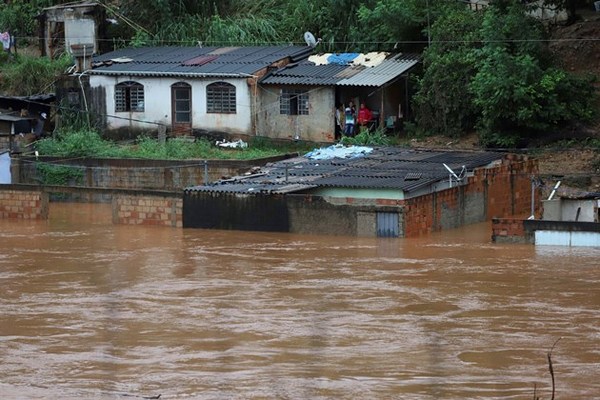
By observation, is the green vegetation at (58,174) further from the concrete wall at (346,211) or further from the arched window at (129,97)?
the concrete wall at (346,211)

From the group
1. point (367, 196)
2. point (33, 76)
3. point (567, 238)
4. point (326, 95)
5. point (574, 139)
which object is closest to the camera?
point (567, 238)

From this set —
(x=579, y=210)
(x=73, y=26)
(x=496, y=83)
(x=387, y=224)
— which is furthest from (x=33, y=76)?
(x=579, y=210)

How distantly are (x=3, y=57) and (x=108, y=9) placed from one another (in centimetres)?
361

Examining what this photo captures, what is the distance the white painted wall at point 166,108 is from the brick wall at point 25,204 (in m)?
7.33

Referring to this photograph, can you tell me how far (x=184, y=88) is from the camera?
37219 millimetres

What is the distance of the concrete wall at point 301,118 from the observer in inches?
1414

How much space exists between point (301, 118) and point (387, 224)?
9905 millimetres

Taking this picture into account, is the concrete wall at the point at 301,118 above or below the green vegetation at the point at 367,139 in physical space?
above

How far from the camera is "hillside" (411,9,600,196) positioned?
30959mm

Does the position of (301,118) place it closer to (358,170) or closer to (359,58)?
(359,58)

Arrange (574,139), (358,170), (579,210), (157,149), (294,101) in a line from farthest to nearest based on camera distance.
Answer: (294,101)
(157,149)
(574,139)
(358,170)
(579,210)

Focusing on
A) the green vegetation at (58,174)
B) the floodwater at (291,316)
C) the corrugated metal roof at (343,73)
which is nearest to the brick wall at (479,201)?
the floodwater at (291,316)

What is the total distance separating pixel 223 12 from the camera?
4216 centimetres

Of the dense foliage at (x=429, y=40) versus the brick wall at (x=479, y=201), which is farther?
the dense foliage at (x=429, y=40)
